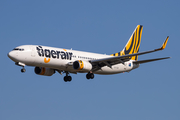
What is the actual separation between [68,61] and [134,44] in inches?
762

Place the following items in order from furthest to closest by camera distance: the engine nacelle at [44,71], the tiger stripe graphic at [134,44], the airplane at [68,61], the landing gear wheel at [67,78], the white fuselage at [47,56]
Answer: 1. the tiger stripe graphic at [134,44]
2. the landing gear wheel at [67,78]
3. the engine nacelle at [44,71]
4. the airplane at [68,61]
5. the white fuselage at [47,56]

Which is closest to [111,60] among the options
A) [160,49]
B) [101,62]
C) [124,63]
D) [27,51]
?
[101,62]

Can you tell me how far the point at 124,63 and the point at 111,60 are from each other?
597cm

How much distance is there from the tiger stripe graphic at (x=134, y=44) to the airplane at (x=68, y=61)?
10.9 ft

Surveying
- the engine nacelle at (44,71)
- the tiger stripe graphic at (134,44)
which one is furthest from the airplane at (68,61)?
the tiger stripe graphic at (134,44)

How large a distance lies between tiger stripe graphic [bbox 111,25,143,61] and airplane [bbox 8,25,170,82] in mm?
3317

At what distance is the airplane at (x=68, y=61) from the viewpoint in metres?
49.9

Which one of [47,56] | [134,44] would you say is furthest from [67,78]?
[134,44]

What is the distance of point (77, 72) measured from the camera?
2242 inches

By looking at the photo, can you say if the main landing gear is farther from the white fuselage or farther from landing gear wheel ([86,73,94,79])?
the white fuselage

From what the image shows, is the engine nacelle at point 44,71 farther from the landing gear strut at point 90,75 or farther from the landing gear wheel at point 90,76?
the landing gear strut at point 90,75

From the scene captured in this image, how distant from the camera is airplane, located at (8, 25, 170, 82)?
49.9m

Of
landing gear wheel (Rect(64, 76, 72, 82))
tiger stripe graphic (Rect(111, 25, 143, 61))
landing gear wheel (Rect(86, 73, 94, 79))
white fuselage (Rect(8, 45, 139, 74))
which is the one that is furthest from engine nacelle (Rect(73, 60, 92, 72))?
tiger stripe graphic (Rect(111, 25, 143, 61))

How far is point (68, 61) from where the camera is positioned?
53.2 meters
